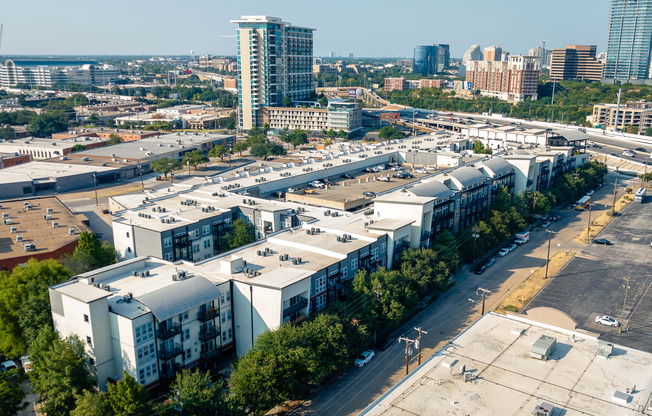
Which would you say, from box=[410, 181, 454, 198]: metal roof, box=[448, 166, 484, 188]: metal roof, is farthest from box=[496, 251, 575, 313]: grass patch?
box=[448, 166, 484, 188]: metal roof

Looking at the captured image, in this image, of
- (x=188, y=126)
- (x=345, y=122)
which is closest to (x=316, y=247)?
(x=345, y=122)

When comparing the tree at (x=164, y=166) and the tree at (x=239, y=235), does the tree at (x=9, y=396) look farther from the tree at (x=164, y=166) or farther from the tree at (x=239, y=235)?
the tree at (x=164, y=166)

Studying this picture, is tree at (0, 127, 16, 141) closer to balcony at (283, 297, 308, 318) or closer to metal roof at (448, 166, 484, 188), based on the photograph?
metal roof at (448, 166, 484, 188)

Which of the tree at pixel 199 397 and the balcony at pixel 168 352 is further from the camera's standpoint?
the balcony at pixel 168 352

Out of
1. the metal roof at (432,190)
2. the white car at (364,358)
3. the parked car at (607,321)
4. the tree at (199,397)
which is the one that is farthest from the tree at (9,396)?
the parked car at (607,321)

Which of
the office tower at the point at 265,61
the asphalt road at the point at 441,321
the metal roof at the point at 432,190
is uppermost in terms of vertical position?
the office tower at the point at 265,61

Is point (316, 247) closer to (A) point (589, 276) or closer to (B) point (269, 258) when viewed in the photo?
(B) point (269, 258)

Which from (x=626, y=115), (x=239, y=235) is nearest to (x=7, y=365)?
(x=239, y=235)
